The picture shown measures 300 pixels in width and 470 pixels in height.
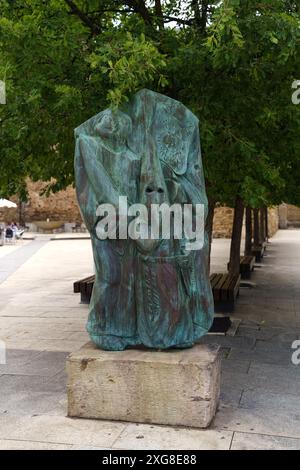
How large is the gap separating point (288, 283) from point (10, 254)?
11.9 meters

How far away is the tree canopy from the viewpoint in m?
5.05

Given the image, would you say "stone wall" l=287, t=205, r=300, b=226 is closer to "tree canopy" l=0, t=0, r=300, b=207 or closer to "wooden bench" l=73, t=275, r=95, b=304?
"wooden bench" l=73, t=275, r=95, b=304

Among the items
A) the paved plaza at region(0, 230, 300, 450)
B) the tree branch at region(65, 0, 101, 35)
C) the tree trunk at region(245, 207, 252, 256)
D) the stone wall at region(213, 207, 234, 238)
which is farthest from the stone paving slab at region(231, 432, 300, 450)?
the stone wall at region(213, 207, 234, 238)

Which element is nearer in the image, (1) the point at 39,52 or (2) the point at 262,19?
(2) the point at 262,19

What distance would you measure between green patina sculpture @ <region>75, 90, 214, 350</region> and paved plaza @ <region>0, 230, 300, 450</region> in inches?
26.7

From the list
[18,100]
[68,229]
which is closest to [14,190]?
[18,100]

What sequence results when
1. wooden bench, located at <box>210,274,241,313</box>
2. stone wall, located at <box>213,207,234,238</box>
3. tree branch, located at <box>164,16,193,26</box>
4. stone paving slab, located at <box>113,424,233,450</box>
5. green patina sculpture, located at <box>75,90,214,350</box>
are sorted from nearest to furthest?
1. stone paving slab, located at <box>113,424,233,450</box>
2. green patina sculpture, located at <box>75,90,214,350</box>
3. tree branch, located at <box>164,16,193,26</box>
4. wooden bench, located at <box>210,274,241,313</box>
5. stone wall, located at <box>213,207,234,238</box>

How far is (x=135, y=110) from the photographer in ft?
14.5

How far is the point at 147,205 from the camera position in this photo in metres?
4.19

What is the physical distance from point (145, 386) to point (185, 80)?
3216 mm

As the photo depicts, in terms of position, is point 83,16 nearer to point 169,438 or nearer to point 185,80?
point 185,80

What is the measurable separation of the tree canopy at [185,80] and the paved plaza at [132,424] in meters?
1.72

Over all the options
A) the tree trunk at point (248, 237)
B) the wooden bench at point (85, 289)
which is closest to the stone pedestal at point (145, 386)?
the wooden bench at point (85, 289)
